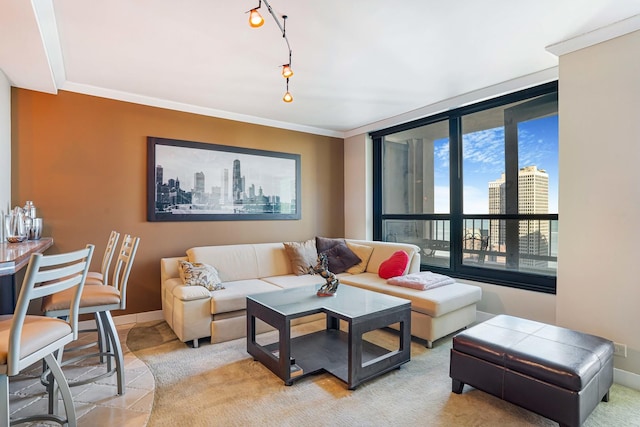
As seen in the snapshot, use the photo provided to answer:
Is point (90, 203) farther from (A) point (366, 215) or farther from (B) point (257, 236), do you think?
(A) point (366, 215)

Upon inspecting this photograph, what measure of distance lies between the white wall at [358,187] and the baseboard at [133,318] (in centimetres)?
300

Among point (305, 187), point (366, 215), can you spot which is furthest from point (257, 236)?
point (366, 215)

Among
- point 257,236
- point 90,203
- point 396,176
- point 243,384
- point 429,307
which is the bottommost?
point 243,384

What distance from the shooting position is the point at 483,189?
3922 mm

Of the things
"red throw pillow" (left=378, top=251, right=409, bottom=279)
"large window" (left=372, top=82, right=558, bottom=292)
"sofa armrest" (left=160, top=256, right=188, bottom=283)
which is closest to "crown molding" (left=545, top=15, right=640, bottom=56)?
"large window" (left=372, top=82, right=558, bottom=292)

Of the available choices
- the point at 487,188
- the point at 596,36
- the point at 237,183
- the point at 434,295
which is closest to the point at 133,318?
the point at 237,183

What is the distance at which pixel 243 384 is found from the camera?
2.42 metres

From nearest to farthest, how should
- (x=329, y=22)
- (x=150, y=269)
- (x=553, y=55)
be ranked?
1. (x=329, y=22)
2. (x=553, y=55)
3. (x=150, y=269)

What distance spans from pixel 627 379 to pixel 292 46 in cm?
355

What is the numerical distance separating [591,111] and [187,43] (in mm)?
3183

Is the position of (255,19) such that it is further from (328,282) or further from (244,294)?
(244,294)

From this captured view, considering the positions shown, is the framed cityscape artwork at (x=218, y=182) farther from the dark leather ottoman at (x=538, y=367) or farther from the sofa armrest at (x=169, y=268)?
the dark leather ottoman at (x=538, y=367)

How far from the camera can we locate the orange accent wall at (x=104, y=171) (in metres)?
3.27

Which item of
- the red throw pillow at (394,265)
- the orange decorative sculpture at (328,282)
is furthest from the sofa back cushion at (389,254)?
the orange decorative sculpture at (328,282)
